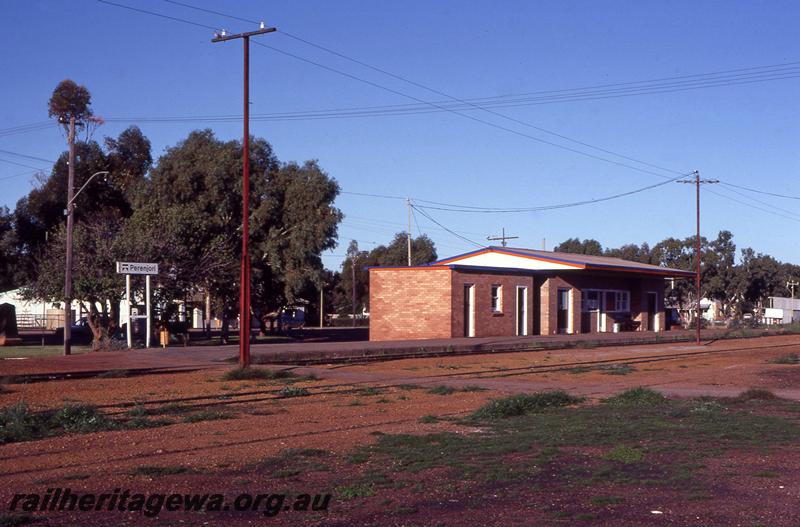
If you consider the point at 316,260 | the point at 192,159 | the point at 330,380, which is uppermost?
the point at 192,159

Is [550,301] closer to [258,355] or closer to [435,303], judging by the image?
[435,303]

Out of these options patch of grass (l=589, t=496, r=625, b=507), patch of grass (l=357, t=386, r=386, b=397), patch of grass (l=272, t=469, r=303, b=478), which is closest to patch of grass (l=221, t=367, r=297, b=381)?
patch of grass (l=357, t=386, r=386, b=397)

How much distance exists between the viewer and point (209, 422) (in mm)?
14219

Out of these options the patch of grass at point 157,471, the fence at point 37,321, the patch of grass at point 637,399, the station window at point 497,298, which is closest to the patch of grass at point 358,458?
the patch of grass at point 157,471

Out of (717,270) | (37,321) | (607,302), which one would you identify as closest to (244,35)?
(607,302)

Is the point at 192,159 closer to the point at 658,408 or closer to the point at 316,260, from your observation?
the point at 316,260

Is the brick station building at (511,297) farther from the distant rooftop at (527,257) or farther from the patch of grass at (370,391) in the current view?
the patch of grass at (370,391)

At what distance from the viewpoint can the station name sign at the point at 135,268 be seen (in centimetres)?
3328

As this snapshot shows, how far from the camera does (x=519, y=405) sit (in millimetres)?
15258

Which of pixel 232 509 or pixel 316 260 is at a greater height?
pixel 316 260

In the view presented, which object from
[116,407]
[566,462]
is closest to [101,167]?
[116,407]

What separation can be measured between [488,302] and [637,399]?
28.2 meters

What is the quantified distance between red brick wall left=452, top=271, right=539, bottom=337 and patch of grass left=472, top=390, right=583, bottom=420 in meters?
25.7

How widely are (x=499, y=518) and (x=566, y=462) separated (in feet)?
9.71
